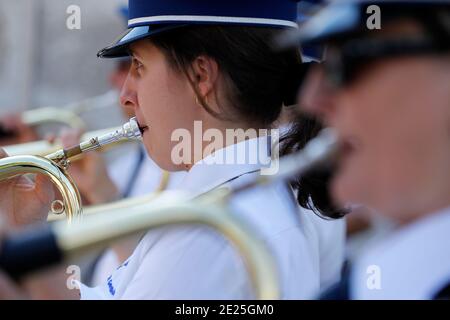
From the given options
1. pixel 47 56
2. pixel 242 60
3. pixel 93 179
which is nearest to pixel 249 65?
pixel 242 60

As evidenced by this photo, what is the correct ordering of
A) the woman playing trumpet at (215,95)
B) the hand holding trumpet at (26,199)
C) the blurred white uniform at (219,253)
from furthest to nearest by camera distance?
the hand holding trumpet at (26,199)
the woman playing trumpet at (215,95)
the blurred white uniform at (219,253)

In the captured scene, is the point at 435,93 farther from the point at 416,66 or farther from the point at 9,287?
the point at 9,287

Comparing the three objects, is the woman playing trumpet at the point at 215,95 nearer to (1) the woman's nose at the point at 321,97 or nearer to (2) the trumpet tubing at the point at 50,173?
(2) the trumpet tubing at the point at 50,173

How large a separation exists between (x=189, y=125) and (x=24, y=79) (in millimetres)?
3707

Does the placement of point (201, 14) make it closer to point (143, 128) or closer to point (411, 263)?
point (143, 128)

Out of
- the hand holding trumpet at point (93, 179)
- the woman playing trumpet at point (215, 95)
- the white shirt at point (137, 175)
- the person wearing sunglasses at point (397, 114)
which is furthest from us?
the white shirt at point (137, 175)

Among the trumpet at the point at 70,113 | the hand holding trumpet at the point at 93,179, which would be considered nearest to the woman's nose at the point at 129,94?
the hand holding trumpet at the point at 93,179

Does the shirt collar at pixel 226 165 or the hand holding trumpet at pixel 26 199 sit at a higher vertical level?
the shirt collar at pixel 226 165

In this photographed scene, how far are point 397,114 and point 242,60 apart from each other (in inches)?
32.0

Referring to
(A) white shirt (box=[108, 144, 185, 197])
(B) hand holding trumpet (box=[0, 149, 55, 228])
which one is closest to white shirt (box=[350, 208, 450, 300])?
(B) hand holding trumpet (box=[0, 149, 55, 228])

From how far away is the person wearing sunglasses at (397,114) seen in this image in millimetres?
1120

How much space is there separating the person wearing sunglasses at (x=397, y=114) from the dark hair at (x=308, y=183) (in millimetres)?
751

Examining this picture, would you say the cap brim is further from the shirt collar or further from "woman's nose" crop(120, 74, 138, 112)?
the shirt collar
